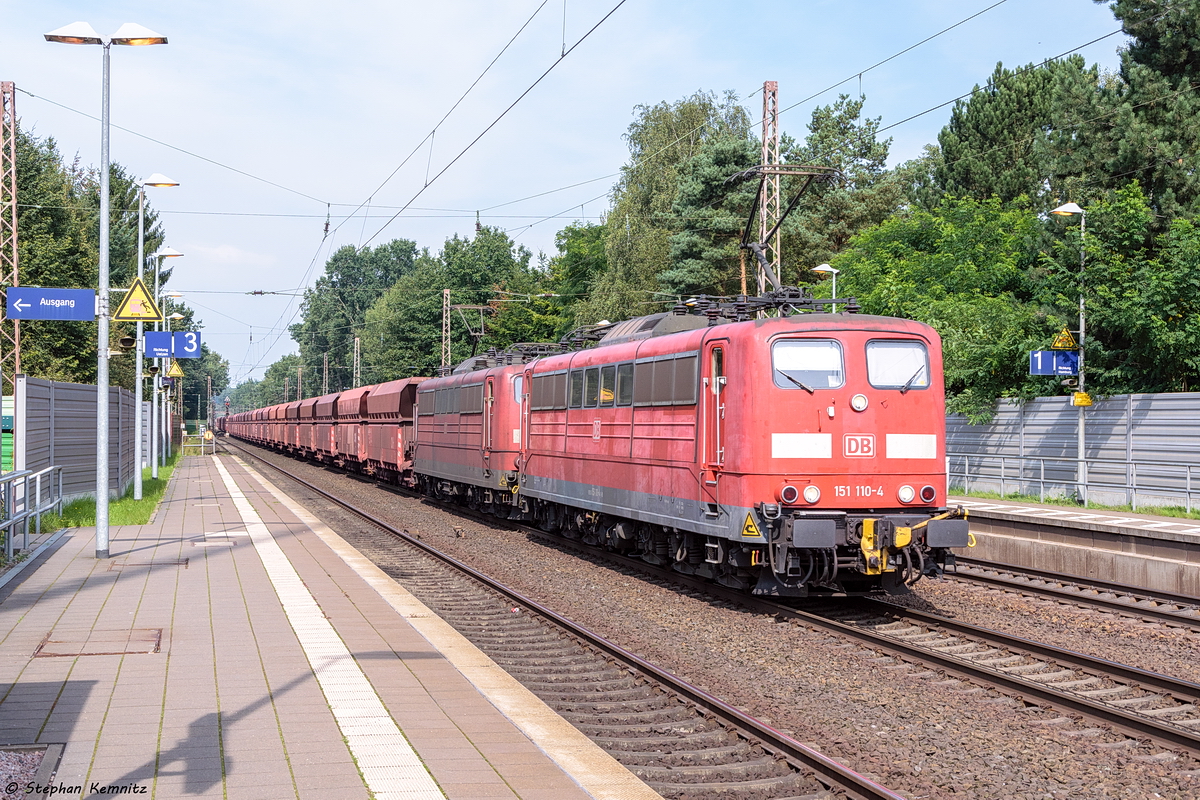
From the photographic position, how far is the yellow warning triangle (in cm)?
1634

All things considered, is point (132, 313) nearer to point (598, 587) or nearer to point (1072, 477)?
point (598, 587)

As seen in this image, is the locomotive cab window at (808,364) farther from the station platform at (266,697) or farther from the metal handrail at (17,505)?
the metal handrail at (17,505)

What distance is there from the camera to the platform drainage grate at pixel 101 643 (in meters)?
8.42

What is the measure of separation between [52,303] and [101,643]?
1197 centimetres

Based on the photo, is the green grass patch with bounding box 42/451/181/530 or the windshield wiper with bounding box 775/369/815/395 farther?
the green grass patch with bounding box 42/451/181/530

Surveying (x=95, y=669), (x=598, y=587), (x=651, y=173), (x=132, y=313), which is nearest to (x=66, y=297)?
(x=132, y=313)

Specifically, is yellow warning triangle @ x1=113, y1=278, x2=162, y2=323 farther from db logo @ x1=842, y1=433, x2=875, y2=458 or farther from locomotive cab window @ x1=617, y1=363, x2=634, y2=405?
db logo @ x1=842, y1=433, x2=875, y2=458

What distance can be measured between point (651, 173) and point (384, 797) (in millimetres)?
46923

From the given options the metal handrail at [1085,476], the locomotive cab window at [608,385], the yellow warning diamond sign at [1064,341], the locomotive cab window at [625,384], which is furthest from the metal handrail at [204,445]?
the locomotive cab window at [625,384]

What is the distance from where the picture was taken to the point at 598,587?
13.9 m

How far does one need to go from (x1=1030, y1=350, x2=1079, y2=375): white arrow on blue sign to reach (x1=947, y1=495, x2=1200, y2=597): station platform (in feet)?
11.5

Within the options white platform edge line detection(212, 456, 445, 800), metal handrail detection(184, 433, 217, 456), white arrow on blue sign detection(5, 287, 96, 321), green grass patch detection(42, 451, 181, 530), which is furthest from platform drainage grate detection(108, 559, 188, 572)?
metal handrail detection(184, 433, 217, 456)

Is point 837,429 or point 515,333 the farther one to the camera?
point 515,333

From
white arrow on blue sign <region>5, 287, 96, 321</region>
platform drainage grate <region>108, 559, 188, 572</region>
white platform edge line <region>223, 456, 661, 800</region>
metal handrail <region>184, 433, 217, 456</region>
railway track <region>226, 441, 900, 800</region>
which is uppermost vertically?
white arrow on blue sign <region>5, 287, 96, 321</region>
